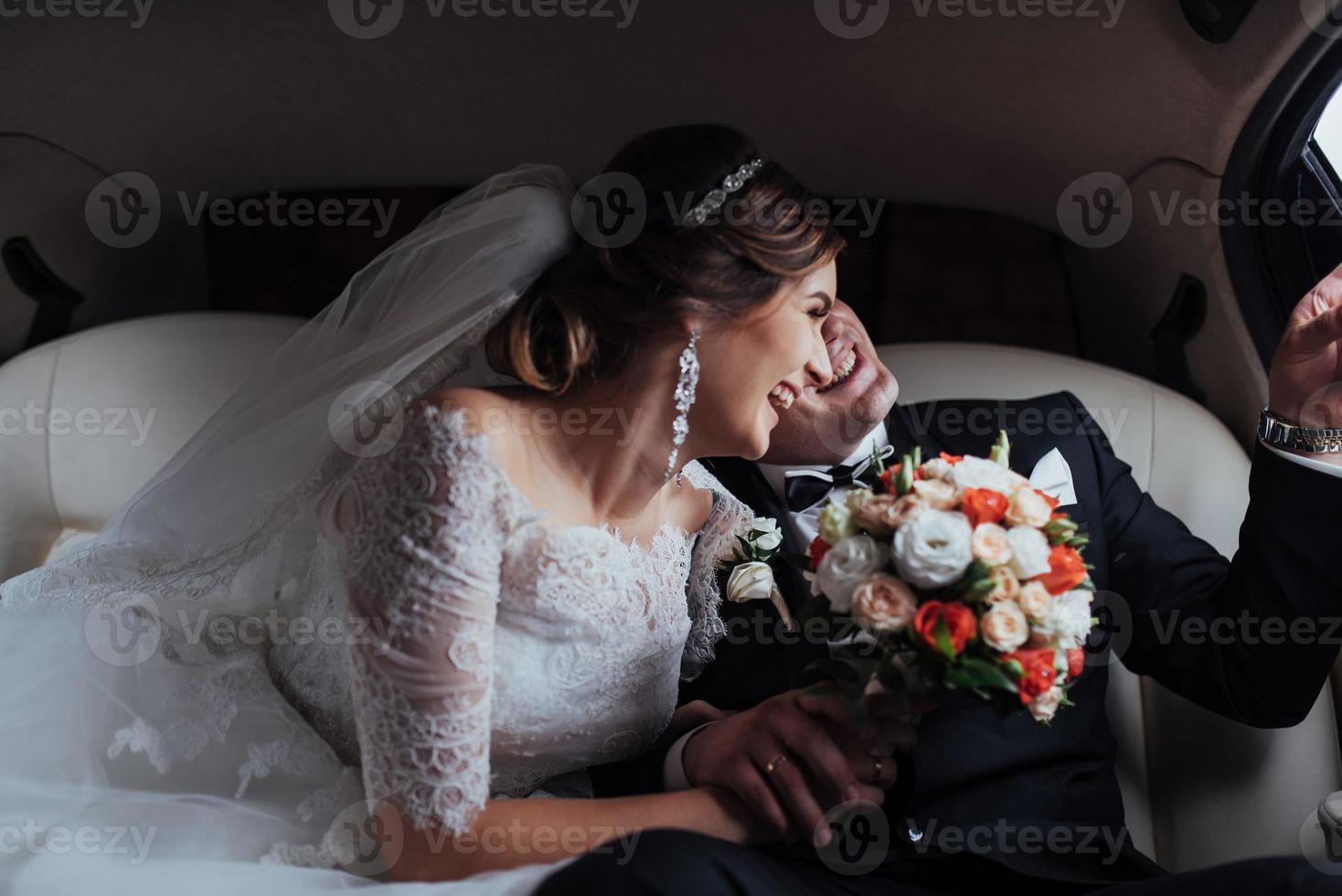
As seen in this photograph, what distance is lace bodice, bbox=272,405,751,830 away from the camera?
1.34m

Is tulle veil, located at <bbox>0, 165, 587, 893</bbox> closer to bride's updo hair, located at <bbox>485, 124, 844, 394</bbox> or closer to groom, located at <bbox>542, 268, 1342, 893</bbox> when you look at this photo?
bride's updo hair, located at <bbox>485, 124, 844, 394</bbox>

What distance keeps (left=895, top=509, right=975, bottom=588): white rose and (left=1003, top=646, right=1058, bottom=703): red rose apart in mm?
115

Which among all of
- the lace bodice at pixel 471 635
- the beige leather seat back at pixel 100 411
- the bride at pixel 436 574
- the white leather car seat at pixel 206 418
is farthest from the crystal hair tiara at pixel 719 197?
the beige leather seat back at pixel 100 411

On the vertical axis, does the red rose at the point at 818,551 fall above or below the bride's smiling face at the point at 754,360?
below

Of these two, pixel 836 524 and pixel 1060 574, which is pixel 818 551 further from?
pixel 1060 574

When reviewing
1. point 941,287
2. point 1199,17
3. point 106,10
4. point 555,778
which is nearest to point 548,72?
point 106,10

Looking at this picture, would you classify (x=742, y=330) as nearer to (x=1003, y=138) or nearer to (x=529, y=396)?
(x=529, y=396)

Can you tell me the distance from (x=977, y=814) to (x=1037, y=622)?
51cm

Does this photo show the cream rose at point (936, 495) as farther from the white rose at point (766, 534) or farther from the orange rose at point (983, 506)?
the white rose at point (766, 534)

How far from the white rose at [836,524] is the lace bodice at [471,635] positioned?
0.32 m

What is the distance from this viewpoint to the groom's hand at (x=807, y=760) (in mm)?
1424

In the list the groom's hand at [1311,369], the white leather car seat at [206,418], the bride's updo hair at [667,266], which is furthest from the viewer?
the white leather car seat at [206,418]

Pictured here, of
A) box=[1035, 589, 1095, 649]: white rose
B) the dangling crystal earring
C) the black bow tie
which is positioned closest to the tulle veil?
the dangling crystal earring

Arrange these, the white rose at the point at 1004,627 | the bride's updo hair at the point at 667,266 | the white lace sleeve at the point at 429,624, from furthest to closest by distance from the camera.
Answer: the bride's updo hair at the point at 667,266 < the white lace sleeve at the point at 429,624 < the white rose at the point at 1004,627
